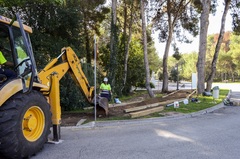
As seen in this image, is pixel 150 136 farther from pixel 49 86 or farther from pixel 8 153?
pixel 8 153

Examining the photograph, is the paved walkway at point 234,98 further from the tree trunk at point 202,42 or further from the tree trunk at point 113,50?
the tree trunk at point 113,50

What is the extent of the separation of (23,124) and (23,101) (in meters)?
0.48

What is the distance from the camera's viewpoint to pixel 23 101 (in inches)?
189

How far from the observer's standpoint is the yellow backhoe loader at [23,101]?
14.7ft

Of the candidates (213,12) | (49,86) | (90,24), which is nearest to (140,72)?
(90,24)

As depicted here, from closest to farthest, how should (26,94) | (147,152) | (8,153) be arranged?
1. (8,153)
2. (26,94)
3. (147,152)

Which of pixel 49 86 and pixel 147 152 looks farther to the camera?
pixel 49 86

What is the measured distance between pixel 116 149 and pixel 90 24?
19861 mm

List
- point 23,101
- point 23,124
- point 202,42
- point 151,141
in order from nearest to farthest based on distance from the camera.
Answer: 1. point 23,101
2. point 23,124
3. point 151,141
4. point 202,42

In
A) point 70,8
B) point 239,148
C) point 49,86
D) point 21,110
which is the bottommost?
point 239,148

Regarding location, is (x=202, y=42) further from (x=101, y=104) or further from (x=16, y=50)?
(x=16, y=50)

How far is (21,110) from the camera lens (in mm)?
4703

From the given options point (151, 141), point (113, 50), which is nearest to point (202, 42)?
point (113, 50)

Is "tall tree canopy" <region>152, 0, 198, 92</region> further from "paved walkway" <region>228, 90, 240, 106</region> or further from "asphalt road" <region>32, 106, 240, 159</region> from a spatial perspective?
"asphalt road" <region>32, 106, 240, 159</region>
